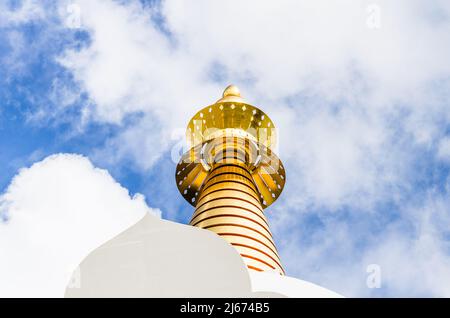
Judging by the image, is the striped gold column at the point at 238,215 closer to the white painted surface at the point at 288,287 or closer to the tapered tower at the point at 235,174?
the tapered tower at the point at 235,174

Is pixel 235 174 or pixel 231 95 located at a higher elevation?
pixel 231 95

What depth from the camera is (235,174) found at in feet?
47.1

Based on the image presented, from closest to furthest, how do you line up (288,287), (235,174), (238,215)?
(288,287) → (238,215) → (235,174)

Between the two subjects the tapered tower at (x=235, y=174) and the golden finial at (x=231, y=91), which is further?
the golden finial at (x=231, y=91)

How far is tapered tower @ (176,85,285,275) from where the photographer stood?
11.8 m

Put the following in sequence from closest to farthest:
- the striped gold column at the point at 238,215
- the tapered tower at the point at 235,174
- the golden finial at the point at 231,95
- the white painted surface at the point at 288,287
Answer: the white painted surface at the point at 288,287
the striped gold column at the point at 238,215
the tapered tower at the point at 235,174
the golden finial at the point at 231,95

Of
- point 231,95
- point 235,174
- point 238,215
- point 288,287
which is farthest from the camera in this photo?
point 231,95

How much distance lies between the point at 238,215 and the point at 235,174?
7.20 feet

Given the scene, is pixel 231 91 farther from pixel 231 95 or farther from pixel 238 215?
pixel 238 215

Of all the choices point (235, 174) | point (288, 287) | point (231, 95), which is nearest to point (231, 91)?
point (231, 95)

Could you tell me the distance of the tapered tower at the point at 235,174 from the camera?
11809 mm

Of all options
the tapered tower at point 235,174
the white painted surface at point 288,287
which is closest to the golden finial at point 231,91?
the tapered tower at point 235,174
